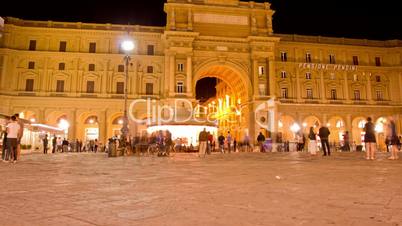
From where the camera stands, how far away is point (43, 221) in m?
2.80

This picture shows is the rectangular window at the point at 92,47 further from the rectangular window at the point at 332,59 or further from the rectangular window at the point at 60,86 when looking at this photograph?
the rectangular window at the point at 332,59

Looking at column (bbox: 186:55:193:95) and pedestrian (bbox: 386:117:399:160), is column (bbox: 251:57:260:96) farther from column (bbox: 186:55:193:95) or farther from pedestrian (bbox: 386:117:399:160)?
pedestrian (bbox: 386:117:399:160)

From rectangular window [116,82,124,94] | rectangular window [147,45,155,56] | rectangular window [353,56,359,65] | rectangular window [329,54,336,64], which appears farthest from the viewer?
rectangular window [353,56,359,65]

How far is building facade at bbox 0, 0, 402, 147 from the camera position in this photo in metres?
39.6

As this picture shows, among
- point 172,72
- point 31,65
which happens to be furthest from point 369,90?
point 31,65

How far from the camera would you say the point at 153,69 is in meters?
42.6

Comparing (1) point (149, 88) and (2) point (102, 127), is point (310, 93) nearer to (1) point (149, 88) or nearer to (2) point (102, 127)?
(1) point (149, 88)

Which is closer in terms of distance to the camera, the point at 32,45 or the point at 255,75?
the point at 32,45

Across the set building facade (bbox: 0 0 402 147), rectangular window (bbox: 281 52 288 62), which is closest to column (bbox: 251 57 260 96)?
building facade (bbox: 0 0 402 147)

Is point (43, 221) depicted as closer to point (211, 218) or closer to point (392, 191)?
point (211, 218)

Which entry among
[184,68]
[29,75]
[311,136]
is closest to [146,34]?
[184,68]

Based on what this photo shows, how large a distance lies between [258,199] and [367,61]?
51.2m

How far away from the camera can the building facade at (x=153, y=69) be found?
1559 inches

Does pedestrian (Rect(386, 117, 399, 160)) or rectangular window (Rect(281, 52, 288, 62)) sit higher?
rectangular window (Rect(281, 52, 288, 62))
